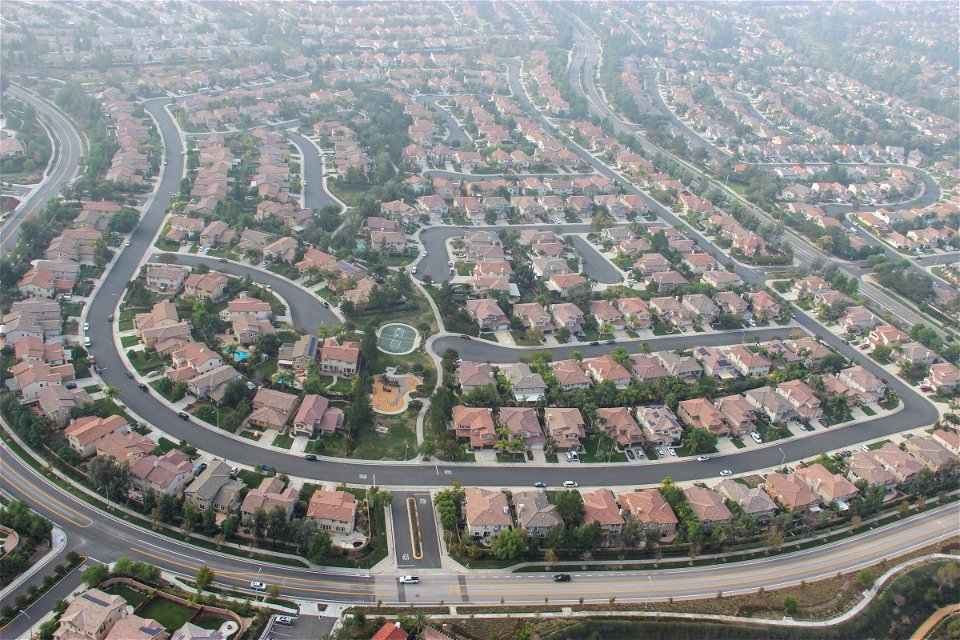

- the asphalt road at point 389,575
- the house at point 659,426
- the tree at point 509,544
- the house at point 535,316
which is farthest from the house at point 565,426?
the house at point 535,316

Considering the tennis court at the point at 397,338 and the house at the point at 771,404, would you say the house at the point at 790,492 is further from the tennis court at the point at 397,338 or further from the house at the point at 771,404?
the tennis court at the point at 397,338

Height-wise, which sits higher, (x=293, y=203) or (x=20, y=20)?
(x=20, y=20)

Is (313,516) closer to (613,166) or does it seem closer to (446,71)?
(613,166)

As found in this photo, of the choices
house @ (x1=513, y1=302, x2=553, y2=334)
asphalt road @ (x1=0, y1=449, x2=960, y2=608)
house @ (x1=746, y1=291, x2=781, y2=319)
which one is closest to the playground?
house @ (x1=513, y1=302, x2=553, y2=334)

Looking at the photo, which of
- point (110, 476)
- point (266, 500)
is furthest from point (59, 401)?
point (266, 500)

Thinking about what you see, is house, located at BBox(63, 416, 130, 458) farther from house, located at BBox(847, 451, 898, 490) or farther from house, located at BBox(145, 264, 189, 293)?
house, located at BBox(847, 451, 898, 490)

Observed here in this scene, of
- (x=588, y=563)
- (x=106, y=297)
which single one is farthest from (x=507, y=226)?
(x=588, y=563)
